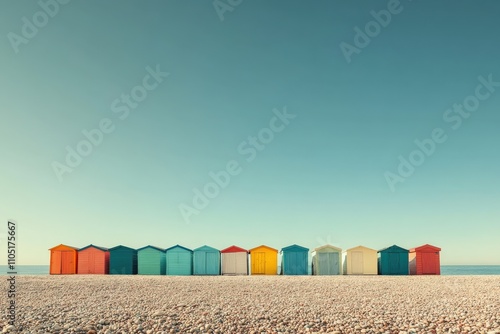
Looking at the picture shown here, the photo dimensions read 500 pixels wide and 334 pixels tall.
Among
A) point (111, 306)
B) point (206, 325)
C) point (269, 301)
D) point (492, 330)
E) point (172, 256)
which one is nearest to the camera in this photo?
point (492, 330)

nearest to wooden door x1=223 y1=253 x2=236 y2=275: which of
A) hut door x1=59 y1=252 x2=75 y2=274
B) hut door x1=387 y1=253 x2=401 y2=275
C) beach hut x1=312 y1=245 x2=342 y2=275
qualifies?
beach hut x1=312 y1=245 x2=342 y2=275

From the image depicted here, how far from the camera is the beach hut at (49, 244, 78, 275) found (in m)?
35.6

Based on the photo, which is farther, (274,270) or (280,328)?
(274,270)

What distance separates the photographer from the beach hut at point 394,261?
117 feet

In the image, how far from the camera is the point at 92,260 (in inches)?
1393

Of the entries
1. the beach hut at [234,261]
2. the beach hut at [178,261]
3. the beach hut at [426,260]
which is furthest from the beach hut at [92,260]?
the beach hut at [426,260]

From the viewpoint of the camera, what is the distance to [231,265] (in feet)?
116

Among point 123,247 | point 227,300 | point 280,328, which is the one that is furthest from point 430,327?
point 123,247

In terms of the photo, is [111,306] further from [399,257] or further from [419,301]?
[399,257]

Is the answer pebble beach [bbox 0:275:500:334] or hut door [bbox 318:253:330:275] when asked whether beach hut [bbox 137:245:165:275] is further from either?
pebble beach [bbox 0:275:500:334]

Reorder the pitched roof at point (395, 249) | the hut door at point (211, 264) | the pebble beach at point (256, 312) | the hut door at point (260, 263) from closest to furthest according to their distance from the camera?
the pebble beach at point (256, 312), the hut door at point (211, 264), the hut door at point (260, 263), the pitched roof at point (395, 249)

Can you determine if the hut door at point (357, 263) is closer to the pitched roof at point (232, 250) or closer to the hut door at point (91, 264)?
the pitched roof at point (232, 250)

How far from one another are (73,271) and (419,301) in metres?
29.6

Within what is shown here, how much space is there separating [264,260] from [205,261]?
16.3 ft
